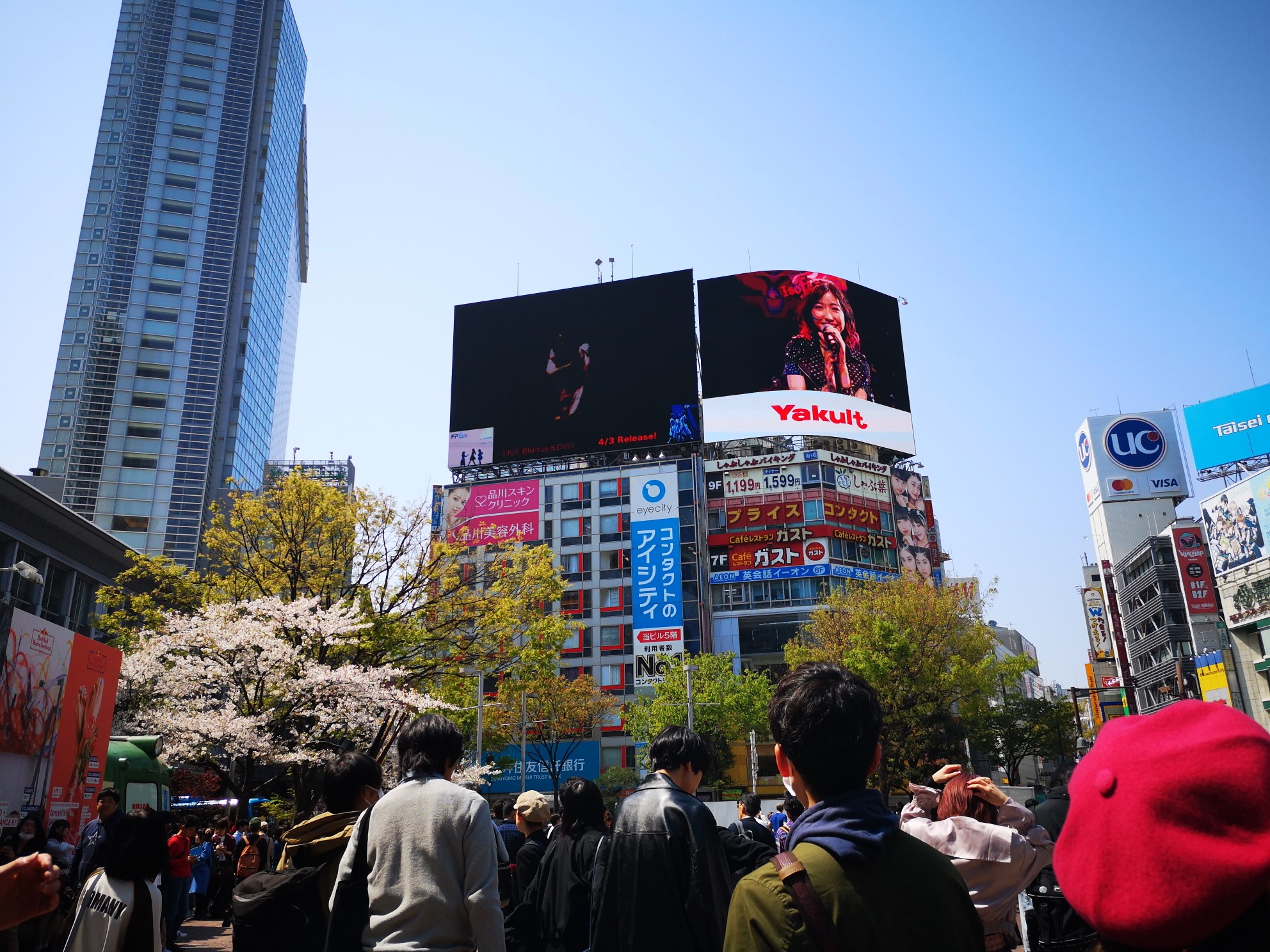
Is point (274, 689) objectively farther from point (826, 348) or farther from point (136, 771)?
point (826, 348)

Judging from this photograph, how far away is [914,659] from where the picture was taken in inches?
1432

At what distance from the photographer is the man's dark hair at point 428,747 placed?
13.2 feet

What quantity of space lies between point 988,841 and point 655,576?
5281cm

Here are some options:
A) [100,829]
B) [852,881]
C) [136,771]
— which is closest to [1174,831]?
[852,881]

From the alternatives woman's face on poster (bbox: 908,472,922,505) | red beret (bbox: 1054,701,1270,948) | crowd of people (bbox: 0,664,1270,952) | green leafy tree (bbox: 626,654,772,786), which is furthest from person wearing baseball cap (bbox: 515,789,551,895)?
woman's face on poster (bbox: 908,472,922,505)

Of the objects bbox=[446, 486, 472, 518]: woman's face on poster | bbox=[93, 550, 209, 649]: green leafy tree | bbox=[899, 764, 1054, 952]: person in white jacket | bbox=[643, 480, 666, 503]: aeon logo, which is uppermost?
bbox=[446, 486, 472, 518]: woman's face on poster

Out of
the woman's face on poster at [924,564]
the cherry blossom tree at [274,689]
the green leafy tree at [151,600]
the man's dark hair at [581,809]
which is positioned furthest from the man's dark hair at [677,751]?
the woman's face on poster at [924,564]

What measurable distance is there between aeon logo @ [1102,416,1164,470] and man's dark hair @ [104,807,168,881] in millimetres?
82763

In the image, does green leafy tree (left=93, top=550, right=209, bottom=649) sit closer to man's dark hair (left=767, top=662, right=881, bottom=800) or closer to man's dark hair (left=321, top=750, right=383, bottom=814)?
man's dark hair (left=321, top=750, right=383, bottom=814)

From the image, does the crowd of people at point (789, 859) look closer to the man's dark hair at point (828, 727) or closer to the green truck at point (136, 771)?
the man's dark hair at point (828, 727)

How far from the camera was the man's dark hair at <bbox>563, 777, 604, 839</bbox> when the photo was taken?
569 cm

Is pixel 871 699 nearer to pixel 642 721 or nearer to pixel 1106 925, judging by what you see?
pixel 1106 925

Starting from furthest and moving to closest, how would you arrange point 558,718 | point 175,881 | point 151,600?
point 558,718
point 151,600
point 175,881

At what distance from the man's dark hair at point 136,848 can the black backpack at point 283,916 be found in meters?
0.52
